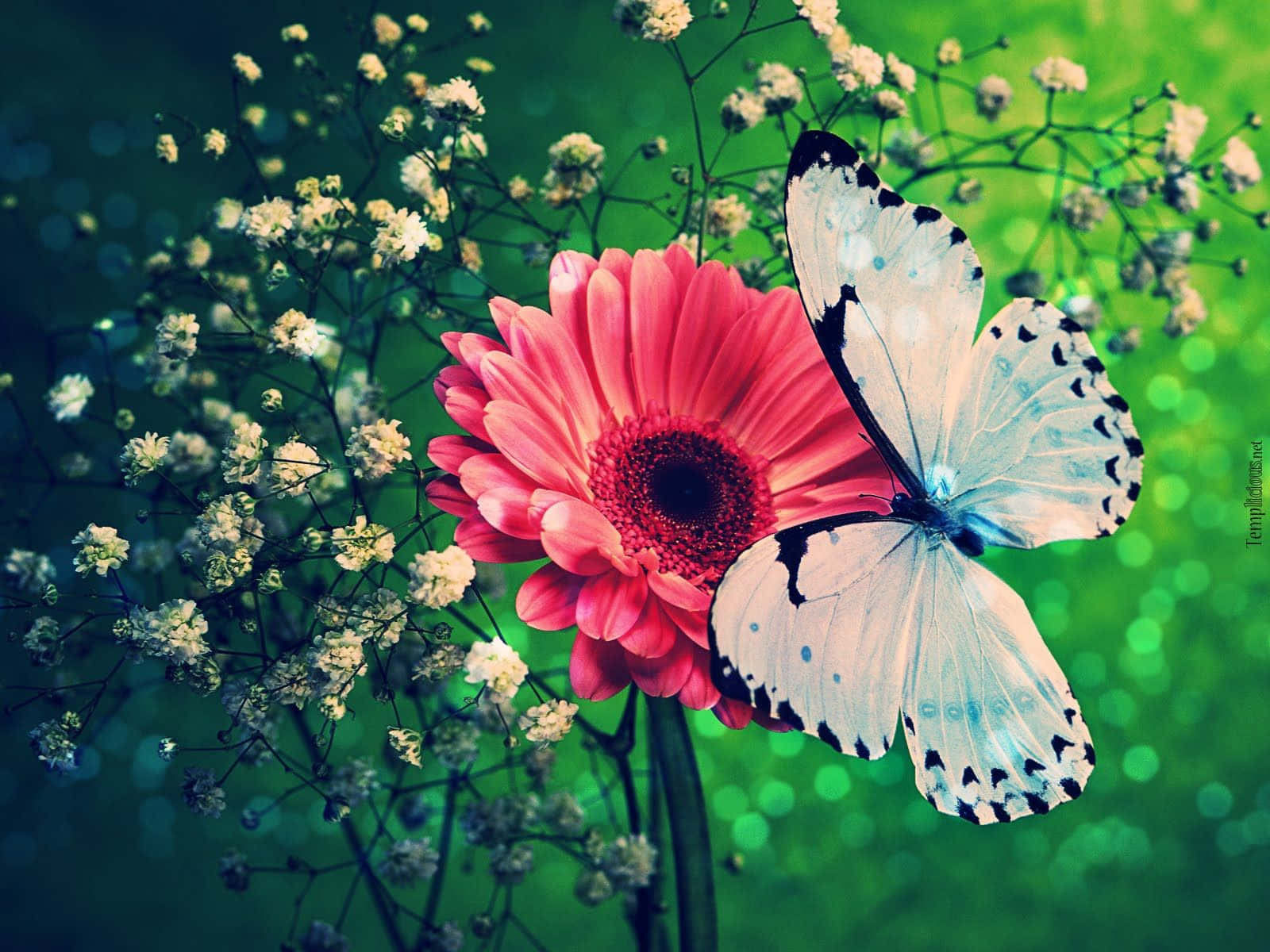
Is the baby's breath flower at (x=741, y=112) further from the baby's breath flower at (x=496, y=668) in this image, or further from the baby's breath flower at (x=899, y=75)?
the baby's breath flower at (x=496, y=668)

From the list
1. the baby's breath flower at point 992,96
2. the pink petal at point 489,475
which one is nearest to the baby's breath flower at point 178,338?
the pink petal at point 489,475

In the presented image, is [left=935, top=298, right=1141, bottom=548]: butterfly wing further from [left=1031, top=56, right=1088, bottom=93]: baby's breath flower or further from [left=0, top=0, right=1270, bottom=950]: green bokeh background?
[left=0, top=0, right=1270, bottom=950]: green bokeh background

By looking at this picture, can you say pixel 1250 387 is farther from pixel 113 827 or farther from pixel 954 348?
pixel 113 827

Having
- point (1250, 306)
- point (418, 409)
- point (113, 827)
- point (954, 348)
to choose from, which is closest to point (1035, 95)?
point (1250, 306)

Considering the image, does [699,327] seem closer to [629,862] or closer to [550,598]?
[550,598]

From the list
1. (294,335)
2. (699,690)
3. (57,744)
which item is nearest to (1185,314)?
(699,690)

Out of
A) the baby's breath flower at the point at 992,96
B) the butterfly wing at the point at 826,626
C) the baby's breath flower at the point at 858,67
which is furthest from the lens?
the baby's breath flower at the point at 992,96
